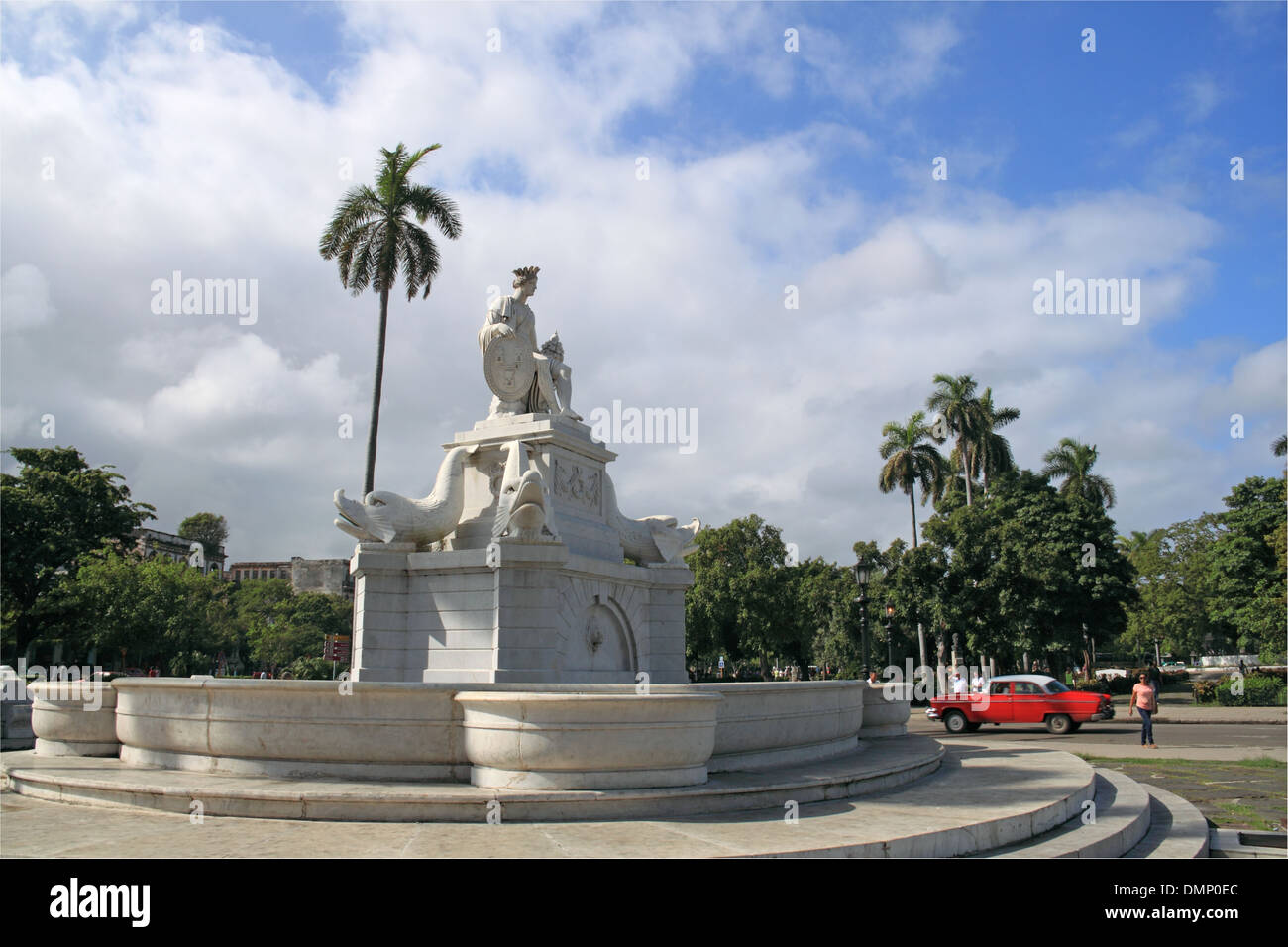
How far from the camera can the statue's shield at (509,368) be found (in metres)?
13.5

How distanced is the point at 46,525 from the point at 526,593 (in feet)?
110

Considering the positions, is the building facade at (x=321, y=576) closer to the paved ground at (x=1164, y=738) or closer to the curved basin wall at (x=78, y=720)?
the paved ground at (x=1164, y=738)

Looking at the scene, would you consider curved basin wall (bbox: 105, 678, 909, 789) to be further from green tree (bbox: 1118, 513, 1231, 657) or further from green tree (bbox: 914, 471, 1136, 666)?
green tree (bbox: 1118, 513, 1231, 657)

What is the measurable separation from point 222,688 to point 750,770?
5.00 m

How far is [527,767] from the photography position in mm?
7250

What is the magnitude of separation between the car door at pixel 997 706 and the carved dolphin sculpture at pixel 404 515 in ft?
49.0

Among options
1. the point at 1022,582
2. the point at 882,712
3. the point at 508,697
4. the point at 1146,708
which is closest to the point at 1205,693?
the point at 1022,582

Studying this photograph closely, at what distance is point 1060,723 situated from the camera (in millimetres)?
21203

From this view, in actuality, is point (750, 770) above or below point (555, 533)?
below

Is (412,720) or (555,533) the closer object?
(412,720)

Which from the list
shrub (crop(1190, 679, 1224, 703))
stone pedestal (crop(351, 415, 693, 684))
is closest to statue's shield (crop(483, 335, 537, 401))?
stone pedestal (crop(351, 415, 693, 684))
